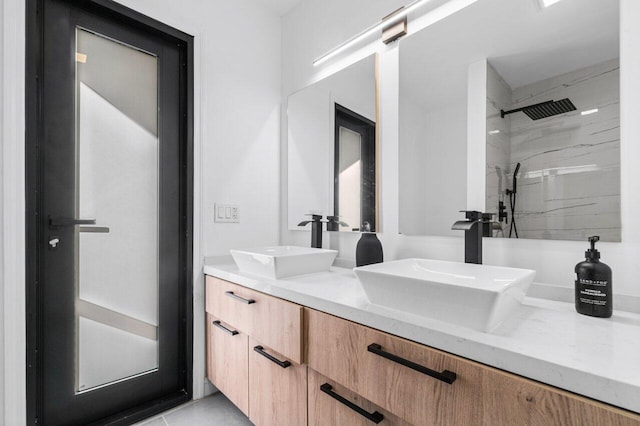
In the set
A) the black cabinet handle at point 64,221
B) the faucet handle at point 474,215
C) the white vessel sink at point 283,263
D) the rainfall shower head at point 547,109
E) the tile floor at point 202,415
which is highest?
the rainfall shower head at point 547,109

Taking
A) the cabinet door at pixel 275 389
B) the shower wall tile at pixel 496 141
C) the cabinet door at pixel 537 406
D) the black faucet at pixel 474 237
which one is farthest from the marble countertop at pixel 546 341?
the shower wall tile at pixel 496 141

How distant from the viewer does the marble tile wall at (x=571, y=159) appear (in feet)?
3.36

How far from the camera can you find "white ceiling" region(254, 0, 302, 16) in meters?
2.14

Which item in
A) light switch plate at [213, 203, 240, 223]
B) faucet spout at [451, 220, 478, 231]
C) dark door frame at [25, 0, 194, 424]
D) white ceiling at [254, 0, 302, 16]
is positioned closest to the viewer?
faucet spout at [451, 220, 478, 231]

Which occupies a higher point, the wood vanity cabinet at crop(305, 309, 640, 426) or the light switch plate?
the light switch plate

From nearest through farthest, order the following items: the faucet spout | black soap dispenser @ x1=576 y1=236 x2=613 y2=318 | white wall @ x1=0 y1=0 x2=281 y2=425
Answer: black soap dispenser @ x1=576 y1=236 x2=613 y2=318 < the faucet spout < white wall @ x1=0 y1=0 x2=281 y2=425

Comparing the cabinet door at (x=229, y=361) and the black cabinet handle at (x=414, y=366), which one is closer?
the black cabinet handle at (x=414, y=366)

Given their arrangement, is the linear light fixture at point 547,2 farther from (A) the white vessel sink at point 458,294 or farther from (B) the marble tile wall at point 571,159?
(A) the white vessel sink at point 458,294

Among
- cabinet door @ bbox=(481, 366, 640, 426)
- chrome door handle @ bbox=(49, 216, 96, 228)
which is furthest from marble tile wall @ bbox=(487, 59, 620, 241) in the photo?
chrome door handle @ bbox=(49, 216, 96, 228)

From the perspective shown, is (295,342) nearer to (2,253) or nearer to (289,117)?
(2,253)

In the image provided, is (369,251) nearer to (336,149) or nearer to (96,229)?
(336,149)

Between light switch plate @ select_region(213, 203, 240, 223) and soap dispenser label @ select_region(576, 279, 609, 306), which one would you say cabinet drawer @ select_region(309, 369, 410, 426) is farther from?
light switch plate @ select_region(213, 203, 240, 223)

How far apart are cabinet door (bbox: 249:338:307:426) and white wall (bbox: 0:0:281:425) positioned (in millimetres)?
599

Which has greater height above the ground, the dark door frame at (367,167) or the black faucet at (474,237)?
the dark door frame at (367,167)
